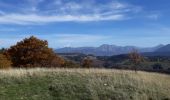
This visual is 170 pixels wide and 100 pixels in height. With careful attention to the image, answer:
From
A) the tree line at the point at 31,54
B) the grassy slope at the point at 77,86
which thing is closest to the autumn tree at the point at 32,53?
the tree line at the point at 31,54

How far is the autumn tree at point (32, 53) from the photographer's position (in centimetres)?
6370

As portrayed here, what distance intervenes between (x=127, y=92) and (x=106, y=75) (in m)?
4.49

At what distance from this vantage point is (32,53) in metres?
65.1

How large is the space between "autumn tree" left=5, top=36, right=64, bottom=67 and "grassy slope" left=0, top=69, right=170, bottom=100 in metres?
39.7

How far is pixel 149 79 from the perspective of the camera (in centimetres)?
2467

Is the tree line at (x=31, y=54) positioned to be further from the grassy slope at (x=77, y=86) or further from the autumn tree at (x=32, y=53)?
the grassy slope at (x=77, y=86)

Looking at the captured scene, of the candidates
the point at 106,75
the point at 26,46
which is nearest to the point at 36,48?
the point at 26,46

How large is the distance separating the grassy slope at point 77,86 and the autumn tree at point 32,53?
3973cm

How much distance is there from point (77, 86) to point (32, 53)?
45677 millimetres

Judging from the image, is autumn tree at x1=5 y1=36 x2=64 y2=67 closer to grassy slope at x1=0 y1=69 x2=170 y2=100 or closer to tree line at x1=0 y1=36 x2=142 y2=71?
tree line at x1=0 y1=36 x2=142 y2=71

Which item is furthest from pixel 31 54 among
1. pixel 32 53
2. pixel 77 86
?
pixel 77 86

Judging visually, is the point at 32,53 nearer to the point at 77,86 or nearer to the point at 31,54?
the point at 31,54

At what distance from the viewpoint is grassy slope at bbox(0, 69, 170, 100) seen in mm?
18547

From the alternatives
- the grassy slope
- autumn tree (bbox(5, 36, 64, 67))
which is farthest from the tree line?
the grassy slope
